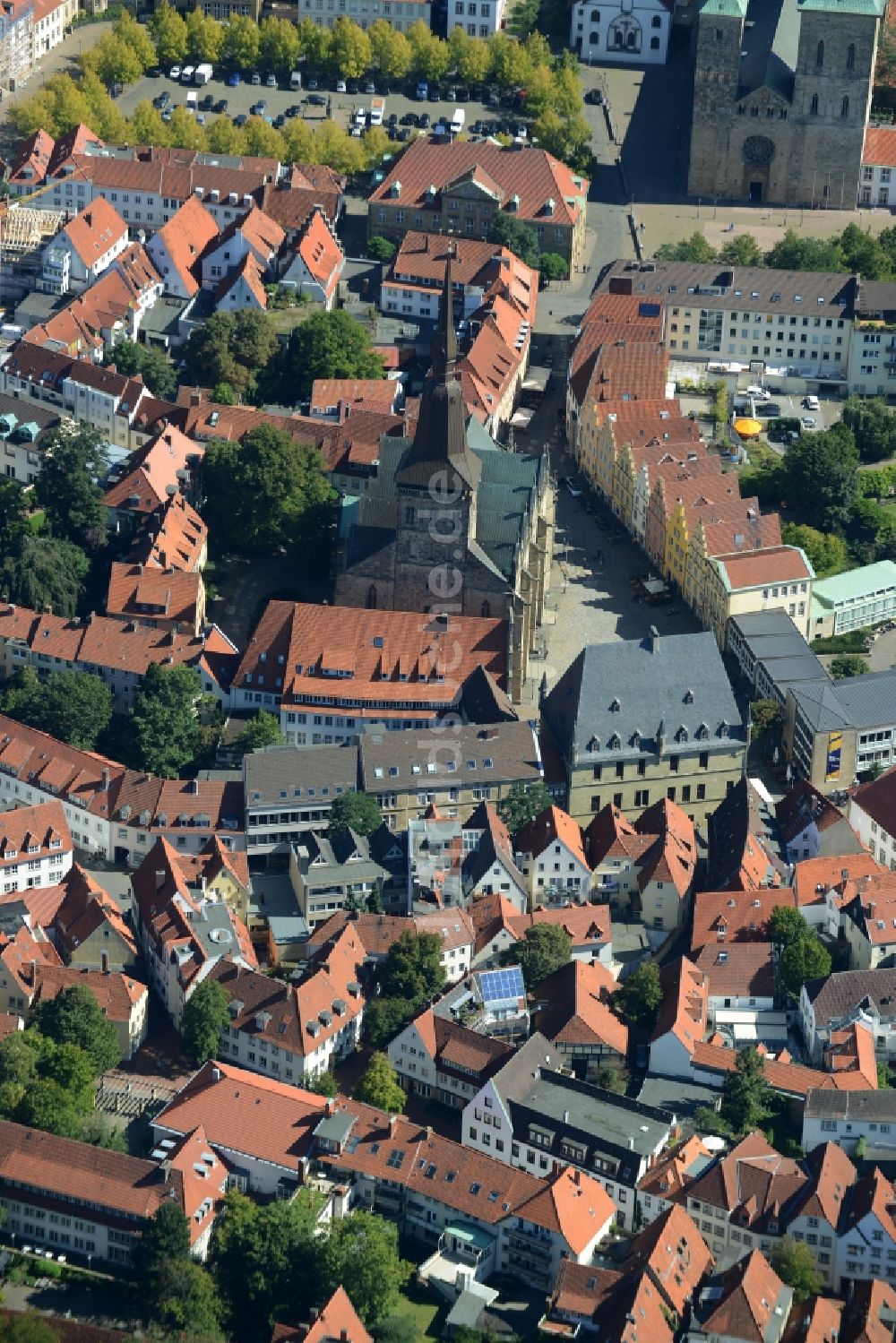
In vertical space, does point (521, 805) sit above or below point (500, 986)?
above

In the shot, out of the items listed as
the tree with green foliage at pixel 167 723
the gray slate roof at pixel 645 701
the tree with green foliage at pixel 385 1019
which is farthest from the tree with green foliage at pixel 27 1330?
the gray slate roof at pixel 645 701

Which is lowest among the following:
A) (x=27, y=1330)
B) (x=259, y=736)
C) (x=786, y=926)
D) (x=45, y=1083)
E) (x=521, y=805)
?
(x=27, y=1330)

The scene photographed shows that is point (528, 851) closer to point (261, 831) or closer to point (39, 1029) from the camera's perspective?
point (261, 831)

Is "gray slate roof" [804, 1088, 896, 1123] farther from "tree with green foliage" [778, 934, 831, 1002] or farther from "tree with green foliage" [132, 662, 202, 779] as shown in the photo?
"tree with green foliage" [132, 662, 202, 779]

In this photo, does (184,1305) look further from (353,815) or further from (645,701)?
(645,701)

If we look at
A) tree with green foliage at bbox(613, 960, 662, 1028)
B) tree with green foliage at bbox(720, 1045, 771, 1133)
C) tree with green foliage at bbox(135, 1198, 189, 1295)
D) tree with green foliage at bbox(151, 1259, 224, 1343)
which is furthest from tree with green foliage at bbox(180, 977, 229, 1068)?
tree with green foliage at bbox(720, 1045, 771, 1133)

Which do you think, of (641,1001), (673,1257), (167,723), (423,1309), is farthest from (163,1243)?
(167,723)
